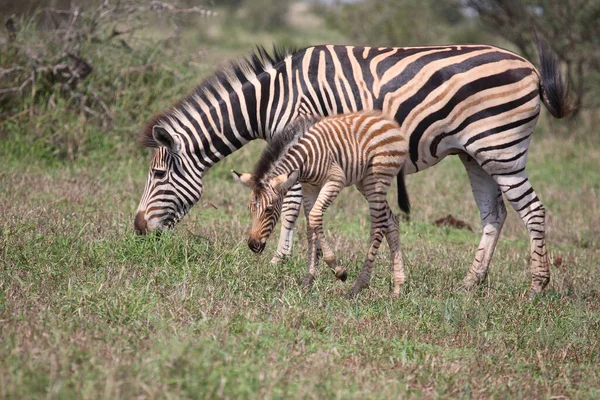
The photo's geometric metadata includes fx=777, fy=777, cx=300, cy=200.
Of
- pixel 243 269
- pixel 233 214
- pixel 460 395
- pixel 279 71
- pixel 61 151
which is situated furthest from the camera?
pixel 61 151

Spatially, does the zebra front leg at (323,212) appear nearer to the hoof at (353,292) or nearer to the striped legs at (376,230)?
the hoof at (353,292)

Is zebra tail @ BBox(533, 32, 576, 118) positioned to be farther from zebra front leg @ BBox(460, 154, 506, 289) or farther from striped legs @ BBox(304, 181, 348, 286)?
striped legs @ BBox(304, 181, 348, 286)

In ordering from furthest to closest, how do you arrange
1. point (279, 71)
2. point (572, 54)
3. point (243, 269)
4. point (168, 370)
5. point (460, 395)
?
point (572, 54), point (279, 71), point (243, 269), point (460, 395), point (168, 370)

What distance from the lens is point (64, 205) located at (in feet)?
26.4

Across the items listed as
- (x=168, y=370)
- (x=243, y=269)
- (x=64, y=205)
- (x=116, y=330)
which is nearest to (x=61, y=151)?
(x=64, y=205)

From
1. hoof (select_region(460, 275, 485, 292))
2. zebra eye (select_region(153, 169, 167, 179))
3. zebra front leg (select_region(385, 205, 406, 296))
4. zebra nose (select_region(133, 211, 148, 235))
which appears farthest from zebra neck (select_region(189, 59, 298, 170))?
hoof (select_region(460, 275, 485, 292))

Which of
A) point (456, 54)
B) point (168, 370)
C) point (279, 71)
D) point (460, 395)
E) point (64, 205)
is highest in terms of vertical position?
point (456, 54)

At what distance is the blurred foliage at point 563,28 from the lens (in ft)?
48.0

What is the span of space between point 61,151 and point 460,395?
23.5ft

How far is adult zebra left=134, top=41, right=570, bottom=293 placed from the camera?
21.6 feet

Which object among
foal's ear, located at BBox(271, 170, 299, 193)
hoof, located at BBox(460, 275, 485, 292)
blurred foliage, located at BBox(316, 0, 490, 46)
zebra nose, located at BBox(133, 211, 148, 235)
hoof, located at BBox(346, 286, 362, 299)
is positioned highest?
blurred foliage, located at BBox(316, 0, 490, 46)

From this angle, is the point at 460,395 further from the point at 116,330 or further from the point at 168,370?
the point at 116,330

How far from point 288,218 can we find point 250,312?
6.27 ft

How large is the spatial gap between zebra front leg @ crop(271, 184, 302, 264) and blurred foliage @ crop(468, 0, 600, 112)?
9249 millimetres
